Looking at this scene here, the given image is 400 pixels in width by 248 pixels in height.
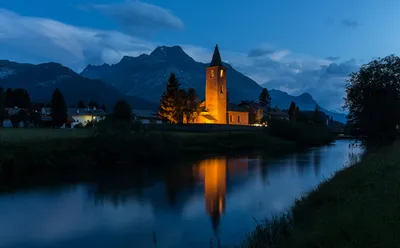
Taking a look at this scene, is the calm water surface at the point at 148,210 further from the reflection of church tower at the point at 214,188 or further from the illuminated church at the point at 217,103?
the illuminated church at the point at 217,103

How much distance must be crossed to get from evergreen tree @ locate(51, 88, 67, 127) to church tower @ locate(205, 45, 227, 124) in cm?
3262

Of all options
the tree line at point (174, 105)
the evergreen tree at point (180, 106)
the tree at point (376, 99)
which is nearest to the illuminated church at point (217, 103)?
the tree line at point (174, 105)

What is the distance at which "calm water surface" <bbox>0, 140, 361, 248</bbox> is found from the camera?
13.7m

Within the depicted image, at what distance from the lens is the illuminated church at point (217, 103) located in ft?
284

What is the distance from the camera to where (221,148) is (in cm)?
5422

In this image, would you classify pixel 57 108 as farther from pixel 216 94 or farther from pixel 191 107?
pixel 216 94

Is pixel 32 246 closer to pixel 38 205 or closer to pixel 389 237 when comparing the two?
pixel 38 205

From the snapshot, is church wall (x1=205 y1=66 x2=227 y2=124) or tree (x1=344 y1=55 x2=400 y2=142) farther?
church wall (x1=205 y1=66 x2=227 y2=124)

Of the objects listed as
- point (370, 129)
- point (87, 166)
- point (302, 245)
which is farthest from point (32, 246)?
point (370, 129)

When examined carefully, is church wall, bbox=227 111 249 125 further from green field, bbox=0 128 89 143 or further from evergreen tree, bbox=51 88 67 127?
green field, bbox=0 128 89 143

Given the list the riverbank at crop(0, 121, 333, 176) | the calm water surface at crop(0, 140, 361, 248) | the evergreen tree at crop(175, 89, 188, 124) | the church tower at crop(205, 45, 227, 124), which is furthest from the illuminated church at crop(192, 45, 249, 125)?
the calm water surface at crop(0, 140, 361, 248)

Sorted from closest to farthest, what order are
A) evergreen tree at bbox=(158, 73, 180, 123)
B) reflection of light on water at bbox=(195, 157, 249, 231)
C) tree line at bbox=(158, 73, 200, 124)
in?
reflection of light on water at bbox=(195, 157, 249, 231)
evergreen tree at bbox=(158, 73, 180, 123)
tree line at bbox=(158, 73, 200, 124)

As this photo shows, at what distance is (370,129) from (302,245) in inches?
1064

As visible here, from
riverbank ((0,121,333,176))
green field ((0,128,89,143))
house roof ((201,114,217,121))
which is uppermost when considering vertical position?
house roof ((201,114,217,121))
